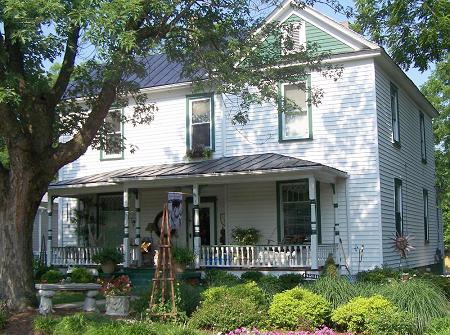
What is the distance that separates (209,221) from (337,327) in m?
10.4

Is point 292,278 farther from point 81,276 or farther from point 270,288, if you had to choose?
point 81,276

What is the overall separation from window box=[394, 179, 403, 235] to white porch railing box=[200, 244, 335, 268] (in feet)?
10.1

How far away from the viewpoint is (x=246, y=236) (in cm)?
1903

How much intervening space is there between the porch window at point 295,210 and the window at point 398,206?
3070 mm


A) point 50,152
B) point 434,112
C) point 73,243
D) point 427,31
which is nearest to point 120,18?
point 50,152

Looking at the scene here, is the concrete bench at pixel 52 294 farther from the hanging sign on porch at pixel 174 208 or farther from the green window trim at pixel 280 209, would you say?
the green window trim at pixel 280 209

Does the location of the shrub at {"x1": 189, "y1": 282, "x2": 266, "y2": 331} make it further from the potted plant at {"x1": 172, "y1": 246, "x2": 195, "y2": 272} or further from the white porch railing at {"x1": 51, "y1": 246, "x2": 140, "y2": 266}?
the white porch railing at {"x1": 51, "y1": 246, "x2": 140, "y2": 266}

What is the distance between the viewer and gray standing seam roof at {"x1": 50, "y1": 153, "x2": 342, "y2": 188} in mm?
17344

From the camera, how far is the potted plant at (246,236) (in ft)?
62.3

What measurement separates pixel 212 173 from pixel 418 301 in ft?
27.6

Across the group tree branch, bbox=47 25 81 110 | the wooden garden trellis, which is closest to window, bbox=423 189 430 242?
the wooden garden trellis

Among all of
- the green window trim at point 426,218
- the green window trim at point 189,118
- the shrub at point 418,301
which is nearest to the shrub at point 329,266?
the shrub at point 418,301

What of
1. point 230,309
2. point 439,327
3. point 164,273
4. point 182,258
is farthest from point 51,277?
point 439,327

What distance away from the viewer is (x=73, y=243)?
23.2 meters
